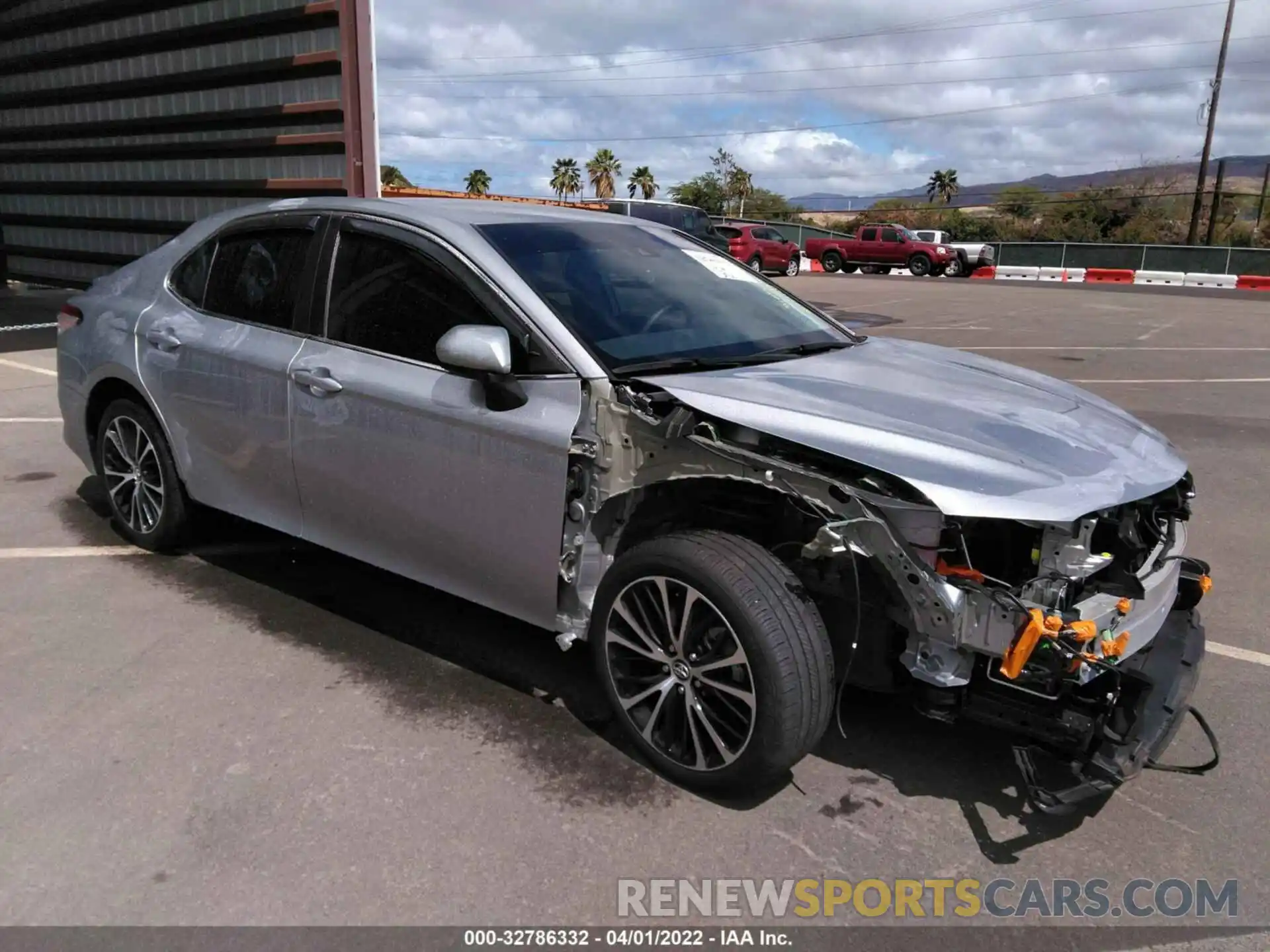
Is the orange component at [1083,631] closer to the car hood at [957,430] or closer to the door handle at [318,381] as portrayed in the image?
the car hood at [957,430]

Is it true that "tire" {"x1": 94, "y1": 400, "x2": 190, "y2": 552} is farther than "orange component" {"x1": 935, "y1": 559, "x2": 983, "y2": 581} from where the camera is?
Yes

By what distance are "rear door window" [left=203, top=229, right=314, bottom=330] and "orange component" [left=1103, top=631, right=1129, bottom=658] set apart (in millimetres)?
3174

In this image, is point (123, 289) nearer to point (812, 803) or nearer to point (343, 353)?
point (343, 353)

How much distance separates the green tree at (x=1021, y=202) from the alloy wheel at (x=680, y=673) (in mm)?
75669

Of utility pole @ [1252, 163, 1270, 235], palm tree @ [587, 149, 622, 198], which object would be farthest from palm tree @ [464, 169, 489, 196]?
utility pole @ [1252, 163, 1270, 235]

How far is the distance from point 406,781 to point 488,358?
52.7 inches

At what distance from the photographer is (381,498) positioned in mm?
3643

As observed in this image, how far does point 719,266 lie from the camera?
4332 mm

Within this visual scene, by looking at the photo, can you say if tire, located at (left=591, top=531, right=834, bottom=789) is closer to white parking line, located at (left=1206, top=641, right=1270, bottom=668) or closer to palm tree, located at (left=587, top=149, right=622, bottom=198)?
white parking line, located at (left=1206, top=641, right=1270, bottom=668)

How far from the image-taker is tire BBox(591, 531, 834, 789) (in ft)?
8.98

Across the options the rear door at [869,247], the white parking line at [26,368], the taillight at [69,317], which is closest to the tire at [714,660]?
the taillight at [69,317]

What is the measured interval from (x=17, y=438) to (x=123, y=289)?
3.06 m

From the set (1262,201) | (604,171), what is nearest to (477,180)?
(604,171)

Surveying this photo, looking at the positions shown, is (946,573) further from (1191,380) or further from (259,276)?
(1191,380)
